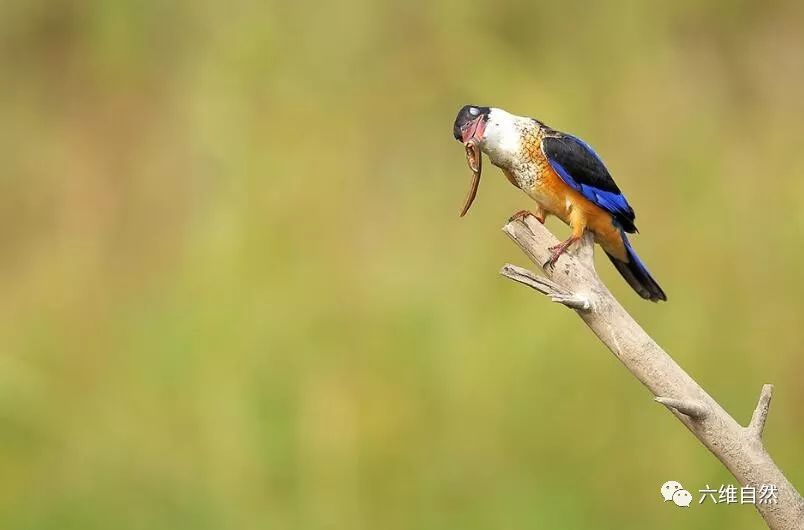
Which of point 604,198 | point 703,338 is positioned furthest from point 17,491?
point 604,198

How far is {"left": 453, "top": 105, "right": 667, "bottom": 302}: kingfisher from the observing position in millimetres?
1215

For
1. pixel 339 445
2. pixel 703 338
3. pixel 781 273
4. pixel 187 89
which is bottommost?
pixel 339 445

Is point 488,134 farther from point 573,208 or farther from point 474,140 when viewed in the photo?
point 573,208

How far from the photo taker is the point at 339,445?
2238mm

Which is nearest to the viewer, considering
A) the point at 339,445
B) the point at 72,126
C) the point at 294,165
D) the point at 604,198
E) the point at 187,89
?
the point at 604,198

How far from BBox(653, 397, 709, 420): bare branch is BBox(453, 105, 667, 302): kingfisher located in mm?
220

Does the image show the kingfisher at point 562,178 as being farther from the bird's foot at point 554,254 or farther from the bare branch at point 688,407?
the bare branch at point 688,407

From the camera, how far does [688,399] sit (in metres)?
1.04

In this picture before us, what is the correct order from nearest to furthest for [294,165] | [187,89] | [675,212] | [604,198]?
[604,198] → [675,212] → [294,165] → [187,89]

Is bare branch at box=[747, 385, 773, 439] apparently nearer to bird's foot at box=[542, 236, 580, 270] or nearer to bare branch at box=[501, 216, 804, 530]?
bare branch at box=[501, 216, 804, 530]

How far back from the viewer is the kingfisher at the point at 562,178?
1215mm

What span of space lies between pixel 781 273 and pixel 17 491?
160 centimetres

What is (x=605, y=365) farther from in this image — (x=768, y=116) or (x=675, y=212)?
(x=768, y=116)

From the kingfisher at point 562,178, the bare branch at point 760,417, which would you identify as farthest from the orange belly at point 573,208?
the bare branch at point 760,417
